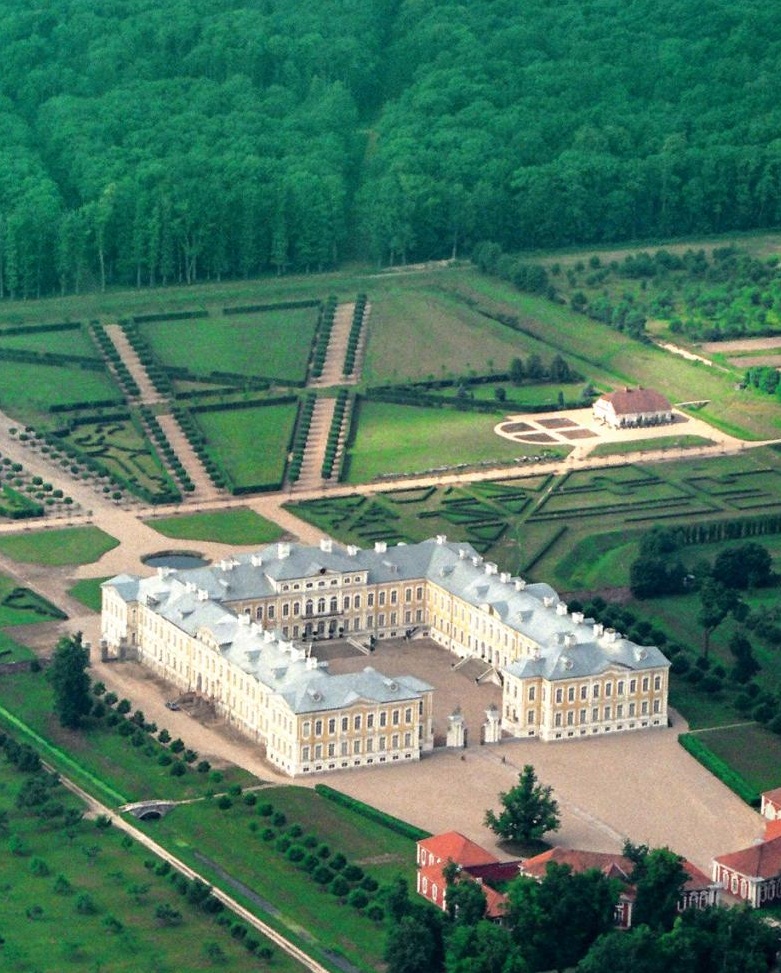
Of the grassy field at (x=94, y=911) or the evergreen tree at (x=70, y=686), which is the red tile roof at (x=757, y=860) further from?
the evergreen tree at (x=70, y=686)

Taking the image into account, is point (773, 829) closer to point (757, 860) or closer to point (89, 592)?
point (757, 860)

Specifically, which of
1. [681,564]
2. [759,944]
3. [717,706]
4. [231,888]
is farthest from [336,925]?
[681,564]

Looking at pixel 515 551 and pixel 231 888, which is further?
Answer: pixel 515 551

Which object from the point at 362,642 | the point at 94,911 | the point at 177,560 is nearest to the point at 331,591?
the point at 362,642

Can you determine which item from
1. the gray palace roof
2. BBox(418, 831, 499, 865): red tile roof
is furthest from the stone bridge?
BBox(418, 831, 499, 865): red tile roof

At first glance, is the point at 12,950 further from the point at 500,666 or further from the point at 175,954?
the point at 500,666

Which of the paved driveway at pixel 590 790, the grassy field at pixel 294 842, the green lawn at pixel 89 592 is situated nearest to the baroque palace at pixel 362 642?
the paved driveway at pixel 590 790
